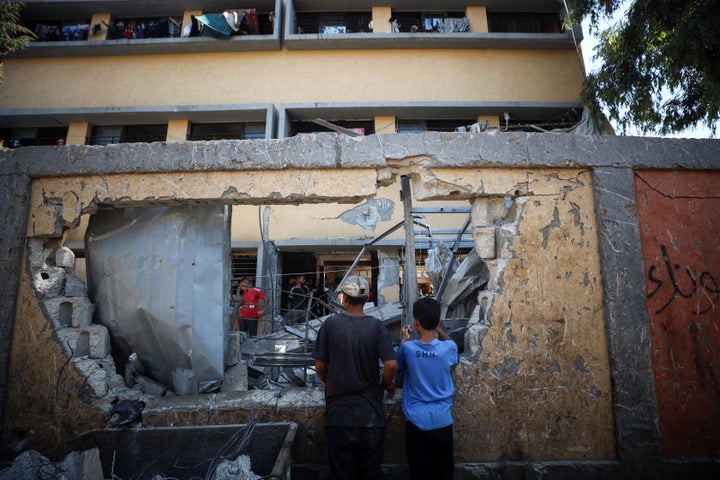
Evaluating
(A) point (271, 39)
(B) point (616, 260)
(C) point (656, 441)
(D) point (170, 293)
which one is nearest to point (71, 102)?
(A) point (271, 39)

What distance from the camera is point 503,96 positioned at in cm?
974

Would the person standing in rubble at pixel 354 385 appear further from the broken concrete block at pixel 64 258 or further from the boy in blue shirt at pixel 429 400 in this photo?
the broken concrete block at pixel 64 258

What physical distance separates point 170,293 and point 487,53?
10529mm

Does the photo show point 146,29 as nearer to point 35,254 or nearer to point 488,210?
point 35,254

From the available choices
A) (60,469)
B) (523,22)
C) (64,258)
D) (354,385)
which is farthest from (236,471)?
(523,22)

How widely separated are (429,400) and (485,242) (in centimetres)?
148

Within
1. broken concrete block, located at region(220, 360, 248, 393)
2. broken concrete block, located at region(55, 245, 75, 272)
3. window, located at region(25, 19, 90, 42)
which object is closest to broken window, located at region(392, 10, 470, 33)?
Answer: window, located at region(25, 19, 90, 42)

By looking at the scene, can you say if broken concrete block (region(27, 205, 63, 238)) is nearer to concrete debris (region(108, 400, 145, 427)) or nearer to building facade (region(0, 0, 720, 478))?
building facade (region(0, 0, 720, 478))

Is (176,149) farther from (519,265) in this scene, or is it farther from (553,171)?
(553,171)

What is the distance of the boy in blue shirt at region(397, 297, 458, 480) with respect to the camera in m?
2.14

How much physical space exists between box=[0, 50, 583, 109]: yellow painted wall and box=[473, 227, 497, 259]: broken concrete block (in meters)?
7.58

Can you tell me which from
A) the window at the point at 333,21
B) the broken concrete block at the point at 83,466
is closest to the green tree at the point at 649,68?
the window at the point at 333,21

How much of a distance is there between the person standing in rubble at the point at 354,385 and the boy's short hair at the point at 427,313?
24 centimetres

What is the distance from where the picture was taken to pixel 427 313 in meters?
2.21
